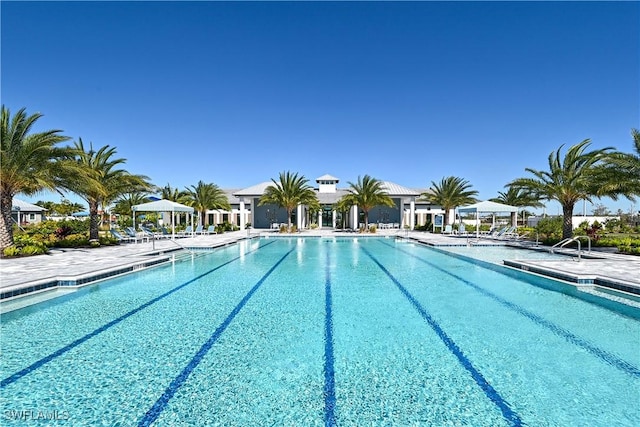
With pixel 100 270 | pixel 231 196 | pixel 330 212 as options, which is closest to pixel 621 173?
pixel 100 270

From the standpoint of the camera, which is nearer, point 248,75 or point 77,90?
point 77,90

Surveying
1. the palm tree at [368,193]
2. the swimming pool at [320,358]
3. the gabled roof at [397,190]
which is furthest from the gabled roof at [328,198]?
the swimming pool at [320,358]

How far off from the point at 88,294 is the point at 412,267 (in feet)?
31.0

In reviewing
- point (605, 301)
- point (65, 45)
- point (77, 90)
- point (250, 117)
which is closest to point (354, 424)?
point (605, 301)

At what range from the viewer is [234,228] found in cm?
3447

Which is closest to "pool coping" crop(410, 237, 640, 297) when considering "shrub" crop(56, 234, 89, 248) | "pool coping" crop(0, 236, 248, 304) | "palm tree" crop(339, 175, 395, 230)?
"pool coping" crop(0, 236, 248, 304)

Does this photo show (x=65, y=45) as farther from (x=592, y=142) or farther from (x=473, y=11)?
(x=592, y=142)

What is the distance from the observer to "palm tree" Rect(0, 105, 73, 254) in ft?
40.1

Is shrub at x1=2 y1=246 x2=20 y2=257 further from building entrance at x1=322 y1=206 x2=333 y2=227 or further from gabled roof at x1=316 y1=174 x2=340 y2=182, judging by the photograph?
building entrance at x1=322 y1=206 x2=333 y2=227

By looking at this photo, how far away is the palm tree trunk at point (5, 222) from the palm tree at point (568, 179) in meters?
23.2

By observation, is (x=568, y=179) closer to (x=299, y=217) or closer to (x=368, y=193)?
(x=368, y=193)

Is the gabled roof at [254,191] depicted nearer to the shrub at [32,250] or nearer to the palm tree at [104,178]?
the palm tree at [104,178]

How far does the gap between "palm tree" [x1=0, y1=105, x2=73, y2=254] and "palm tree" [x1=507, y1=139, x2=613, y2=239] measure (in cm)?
2179

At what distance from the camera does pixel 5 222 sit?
1241 cm
